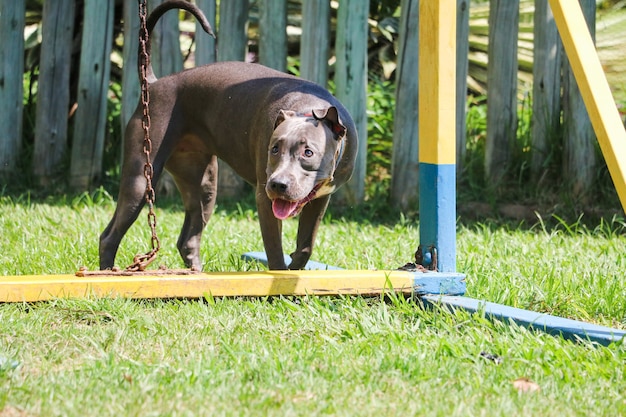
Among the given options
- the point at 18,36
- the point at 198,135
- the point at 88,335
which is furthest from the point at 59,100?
the point at 88,335

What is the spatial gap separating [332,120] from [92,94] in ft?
12.2

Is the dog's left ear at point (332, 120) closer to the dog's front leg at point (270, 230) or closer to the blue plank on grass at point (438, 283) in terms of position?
the dog's front leg at point (270, 230)

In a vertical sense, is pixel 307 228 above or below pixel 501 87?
below

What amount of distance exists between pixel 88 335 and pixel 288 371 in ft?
2.99

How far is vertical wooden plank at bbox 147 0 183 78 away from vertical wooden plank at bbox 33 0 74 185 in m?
0.85

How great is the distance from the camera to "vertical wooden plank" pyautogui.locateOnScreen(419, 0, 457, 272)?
4.39m

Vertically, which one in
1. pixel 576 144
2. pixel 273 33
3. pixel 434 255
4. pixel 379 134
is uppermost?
pixel 273 33

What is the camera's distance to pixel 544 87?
709 centimetres

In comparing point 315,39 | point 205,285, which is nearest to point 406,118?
point 315,39

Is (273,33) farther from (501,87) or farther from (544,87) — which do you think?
(544,87)

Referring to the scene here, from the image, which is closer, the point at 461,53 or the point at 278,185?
the point at 278,185

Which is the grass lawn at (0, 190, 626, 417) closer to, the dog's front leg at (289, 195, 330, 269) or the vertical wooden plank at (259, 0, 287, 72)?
the dog's front leg at (289, 195, 330, 269)

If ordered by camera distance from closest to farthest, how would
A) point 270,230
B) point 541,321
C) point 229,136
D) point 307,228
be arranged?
point 541,321 → point 270,230 → point 307,228 → point 229,136

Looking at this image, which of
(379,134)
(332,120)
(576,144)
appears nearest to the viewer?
(332,120)
